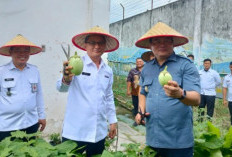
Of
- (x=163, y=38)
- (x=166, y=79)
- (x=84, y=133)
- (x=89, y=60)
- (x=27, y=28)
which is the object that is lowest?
(x=84, y=133)

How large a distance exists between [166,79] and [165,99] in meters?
0.35

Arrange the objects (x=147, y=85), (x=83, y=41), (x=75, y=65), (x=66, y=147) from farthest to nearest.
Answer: (x=83, y=41)
(x=147, y=85)
(x=75, y=65)
(x=66, y=147)

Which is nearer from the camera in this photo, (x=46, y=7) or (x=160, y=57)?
(x=160, y=57)

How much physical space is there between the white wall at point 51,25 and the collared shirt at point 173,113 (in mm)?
2961

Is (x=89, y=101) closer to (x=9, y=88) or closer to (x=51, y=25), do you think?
(x=9, y=88)

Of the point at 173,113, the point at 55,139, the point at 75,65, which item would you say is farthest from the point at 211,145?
the point at 55,139

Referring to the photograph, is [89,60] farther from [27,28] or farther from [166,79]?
[27,28]

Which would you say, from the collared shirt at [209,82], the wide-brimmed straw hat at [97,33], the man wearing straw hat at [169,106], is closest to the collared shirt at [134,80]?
the collared shirt at [209,82]

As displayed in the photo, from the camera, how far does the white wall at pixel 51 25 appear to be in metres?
4.14

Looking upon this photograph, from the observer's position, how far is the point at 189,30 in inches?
352

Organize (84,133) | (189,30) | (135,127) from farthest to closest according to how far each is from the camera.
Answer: (189,30)
(135,127)
(84,133)

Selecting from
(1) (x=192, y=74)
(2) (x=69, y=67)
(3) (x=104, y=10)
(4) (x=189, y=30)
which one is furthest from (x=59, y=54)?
(4) (x=189, y=30)

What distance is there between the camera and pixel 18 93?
267 cm

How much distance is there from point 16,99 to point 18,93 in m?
0.08
